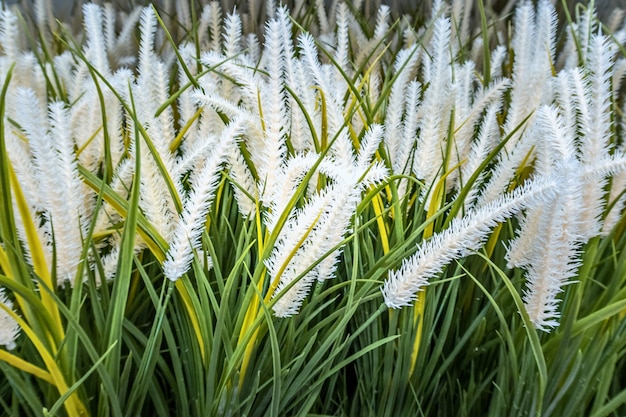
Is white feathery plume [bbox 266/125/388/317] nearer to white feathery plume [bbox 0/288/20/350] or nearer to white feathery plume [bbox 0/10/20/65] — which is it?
white feathery plume [bbox 0/288/20/350]

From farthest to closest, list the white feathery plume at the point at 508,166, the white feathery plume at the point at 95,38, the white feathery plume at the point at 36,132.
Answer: the white feathery plume at the point at 95,38
the white feathery plume at the point at 508,166
the white feathery plume at the point at 36,132

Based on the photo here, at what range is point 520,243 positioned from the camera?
15.3 inches

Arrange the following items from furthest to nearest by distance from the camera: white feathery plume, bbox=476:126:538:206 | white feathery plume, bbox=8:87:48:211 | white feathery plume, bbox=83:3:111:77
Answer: white feathery plume, bbox=83:3:111:77 < white feathery plume, bbox=476:126:538:206 < white feathery plume, bbox=8:87:48:211

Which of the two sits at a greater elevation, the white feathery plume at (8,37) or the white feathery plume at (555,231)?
the white feathery plume at (8,37)

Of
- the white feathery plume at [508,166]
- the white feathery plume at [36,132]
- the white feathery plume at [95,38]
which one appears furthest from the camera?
the white feathery plume at [95,38]

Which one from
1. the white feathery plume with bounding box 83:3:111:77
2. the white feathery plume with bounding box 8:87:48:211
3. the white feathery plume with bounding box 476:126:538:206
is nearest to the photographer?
the white feathery plume with bounding box 8:87:48:211

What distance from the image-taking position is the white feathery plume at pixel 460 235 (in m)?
0.31

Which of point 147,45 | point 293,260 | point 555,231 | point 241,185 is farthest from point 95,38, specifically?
point 555,231

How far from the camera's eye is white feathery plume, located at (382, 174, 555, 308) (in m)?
0.31

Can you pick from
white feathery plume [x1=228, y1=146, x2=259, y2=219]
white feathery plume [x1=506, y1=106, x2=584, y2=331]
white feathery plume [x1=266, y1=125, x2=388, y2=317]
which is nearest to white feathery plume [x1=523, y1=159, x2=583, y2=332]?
white feathery plume [x1=506, y1=106, x2=584, y2=331]

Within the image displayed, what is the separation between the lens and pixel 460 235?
0.32 m

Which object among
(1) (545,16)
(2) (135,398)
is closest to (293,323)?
(2) (135,398)

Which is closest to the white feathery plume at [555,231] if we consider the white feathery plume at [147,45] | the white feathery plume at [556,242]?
the white feathery plume at [556,242]

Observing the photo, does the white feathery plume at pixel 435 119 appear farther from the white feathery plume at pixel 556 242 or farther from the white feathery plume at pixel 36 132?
the white feathery plume at pixel 36 132
